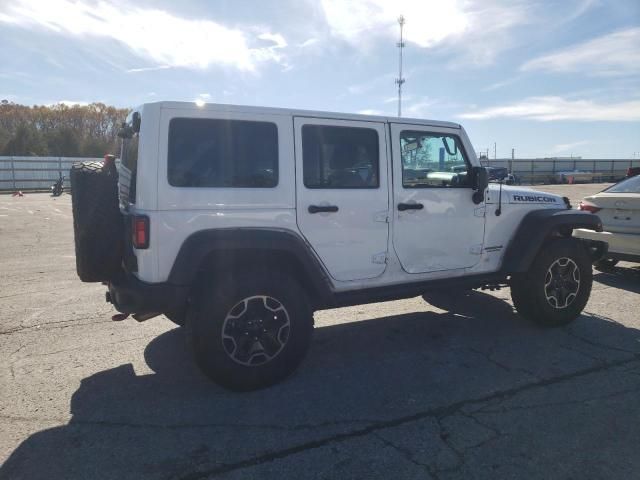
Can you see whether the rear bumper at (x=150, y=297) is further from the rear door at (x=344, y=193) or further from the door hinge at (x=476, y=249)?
the door hinge at (x=476, y=249)

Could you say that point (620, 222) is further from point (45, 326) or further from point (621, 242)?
point (45, 326)

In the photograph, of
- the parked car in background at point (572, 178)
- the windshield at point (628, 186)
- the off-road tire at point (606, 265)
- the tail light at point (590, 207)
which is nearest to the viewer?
the windshield at point (628, 186)

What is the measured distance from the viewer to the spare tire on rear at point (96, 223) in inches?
137

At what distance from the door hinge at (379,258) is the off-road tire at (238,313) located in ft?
2.46

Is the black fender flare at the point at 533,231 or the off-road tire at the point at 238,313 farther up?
the black fender flare at the point at 533,231

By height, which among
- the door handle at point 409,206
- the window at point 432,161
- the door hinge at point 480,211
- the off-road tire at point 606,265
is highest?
the window at point 432,161

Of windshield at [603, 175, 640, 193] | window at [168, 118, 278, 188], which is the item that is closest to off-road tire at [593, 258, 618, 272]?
windshield at [603, 175, 640, 193]

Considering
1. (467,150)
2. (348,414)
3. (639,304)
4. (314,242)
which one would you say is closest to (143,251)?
(314,242)

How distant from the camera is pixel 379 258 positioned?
415 cm

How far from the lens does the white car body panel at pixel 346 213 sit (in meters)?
3.32

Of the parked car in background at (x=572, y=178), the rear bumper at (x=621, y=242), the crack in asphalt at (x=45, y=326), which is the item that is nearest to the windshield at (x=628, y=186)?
the rear bumper at (x=621, y=242)

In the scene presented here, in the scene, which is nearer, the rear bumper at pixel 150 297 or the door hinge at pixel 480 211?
the rear bumper at pixel 150 297

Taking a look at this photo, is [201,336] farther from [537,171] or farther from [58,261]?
[537,171]

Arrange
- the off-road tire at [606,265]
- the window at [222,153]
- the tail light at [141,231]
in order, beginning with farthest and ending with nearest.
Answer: the off-road tire at [606,265]
the window at [222,153]
the tail light at [141,231]
